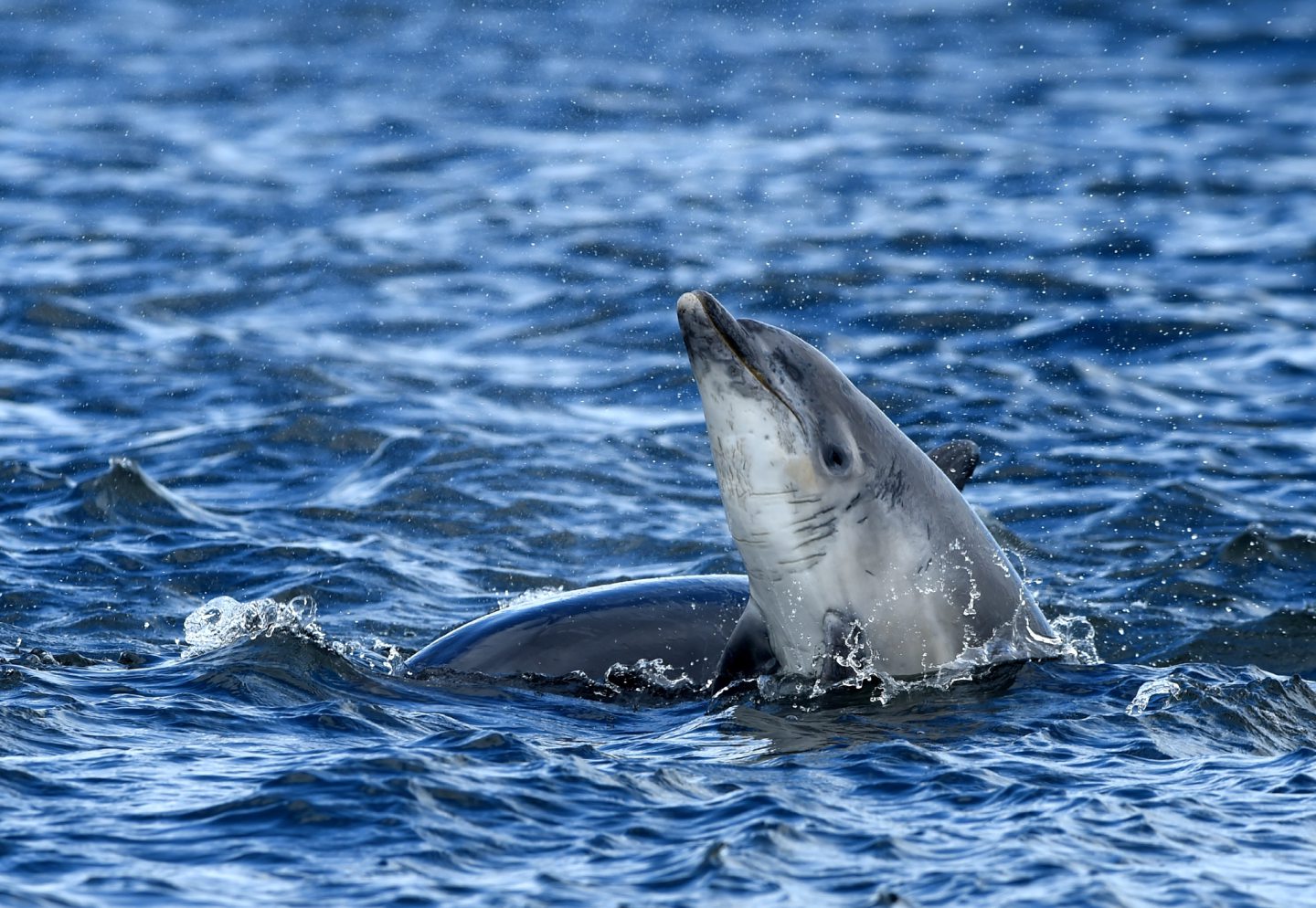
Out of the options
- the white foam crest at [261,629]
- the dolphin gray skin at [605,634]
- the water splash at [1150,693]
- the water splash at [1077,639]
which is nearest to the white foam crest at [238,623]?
the white foam crest at [261,629]

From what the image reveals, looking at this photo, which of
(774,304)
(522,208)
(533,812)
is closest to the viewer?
(533,812)

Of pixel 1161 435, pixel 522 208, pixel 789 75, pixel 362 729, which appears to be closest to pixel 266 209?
pixel 522 208

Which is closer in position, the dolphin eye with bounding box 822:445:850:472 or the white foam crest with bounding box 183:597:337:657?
the dolphin eye with bounding box 822:445:850:472

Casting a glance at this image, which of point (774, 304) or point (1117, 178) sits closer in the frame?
point (774, 304)

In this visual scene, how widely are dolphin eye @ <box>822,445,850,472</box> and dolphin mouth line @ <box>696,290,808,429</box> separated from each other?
0.29 meters

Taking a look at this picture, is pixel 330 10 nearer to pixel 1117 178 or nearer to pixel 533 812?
pixel 1117 178

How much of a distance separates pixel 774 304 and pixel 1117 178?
19.2 feet

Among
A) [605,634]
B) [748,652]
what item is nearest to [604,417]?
[605,634]

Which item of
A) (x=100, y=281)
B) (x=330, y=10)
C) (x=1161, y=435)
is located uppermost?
(x=330, y=10)

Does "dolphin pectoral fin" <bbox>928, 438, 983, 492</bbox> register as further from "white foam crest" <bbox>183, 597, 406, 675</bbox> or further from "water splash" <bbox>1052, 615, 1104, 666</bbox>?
"white foam crest" <bbox>183, 597, 406, 675</bbox>

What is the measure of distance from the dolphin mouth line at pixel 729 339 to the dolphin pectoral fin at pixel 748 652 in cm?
105

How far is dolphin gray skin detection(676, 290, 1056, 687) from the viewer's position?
799 centimetres

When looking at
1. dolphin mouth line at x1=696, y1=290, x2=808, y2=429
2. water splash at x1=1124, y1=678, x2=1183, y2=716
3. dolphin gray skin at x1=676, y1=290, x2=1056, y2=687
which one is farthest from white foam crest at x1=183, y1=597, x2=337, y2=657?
water splash at x1=1124, y1=678, x2=1183, y2=716

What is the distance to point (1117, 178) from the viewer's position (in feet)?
70.1
